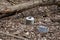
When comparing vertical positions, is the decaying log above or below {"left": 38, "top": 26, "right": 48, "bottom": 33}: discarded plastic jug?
above

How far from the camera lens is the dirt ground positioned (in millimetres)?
3340

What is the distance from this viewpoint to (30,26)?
3.71m

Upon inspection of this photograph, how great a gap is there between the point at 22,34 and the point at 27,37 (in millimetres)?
142

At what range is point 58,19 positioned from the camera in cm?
411

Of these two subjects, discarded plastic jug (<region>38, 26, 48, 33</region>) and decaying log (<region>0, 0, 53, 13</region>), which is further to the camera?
decaying log (<region>0, 0, 53, 13</region>)

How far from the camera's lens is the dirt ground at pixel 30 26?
3340 mm

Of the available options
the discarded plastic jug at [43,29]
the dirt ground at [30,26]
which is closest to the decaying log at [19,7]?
the dirt ground at [30,26]

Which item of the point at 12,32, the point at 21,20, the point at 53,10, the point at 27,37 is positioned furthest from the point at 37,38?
the point at 53,10

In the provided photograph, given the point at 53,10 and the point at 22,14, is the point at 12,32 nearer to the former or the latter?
the point at 22,14

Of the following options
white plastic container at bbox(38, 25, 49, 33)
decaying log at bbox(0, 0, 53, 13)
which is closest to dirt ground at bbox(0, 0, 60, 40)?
white plastic container at bbox(38, 25, 49, 33)

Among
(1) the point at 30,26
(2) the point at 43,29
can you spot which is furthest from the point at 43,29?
(1) the point at 30,26

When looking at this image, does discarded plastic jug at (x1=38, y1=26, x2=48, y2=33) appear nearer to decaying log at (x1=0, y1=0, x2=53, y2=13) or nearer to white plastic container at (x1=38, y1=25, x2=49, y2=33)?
white plastic container at (x1=38, y1=25, x2=49, y2=33)

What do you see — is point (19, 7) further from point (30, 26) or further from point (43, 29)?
point (43, 29)

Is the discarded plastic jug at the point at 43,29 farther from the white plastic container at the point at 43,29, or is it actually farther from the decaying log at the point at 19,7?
the decaying log at the point at 19,7
